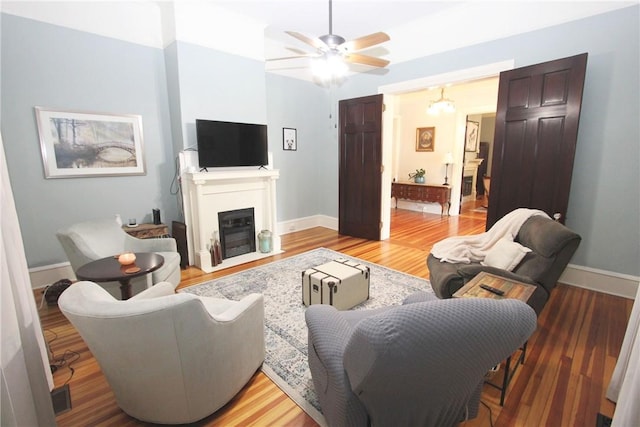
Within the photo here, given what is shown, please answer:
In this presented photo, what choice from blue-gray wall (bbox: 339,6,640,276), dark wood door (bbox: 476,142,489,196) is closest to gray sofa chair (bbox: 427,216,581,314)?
blue-gray wall (bbox: 339,6,640,276)

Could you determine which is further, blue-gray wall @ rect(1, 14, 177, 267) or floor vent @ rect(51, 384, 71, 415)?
blue-gray wall @ rect(1, 14, 177, 267)

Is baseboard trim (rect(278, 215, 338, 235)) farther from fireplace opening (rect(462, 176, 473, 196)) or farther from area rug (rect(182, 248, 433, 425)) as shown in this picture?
fireplace opening (rect(462, 176, 473, 196))

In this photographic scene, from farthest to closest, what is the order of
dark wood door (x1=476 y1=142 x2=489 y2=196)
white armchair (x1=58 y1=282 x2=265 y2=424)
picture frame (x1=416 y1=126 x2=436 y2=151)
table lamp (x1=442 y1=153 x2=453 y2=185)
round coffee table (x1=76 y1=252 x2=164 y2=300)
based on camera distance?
dark wood door (x1=476 y1=142 x2=489 y2=196) < picture frame (x1=416 y1=126 x2=436 y2=151) < table lamp (x1=442 y1=153 x2=453 y2=185) < round coffee table (x1=76 y1=252 x2=164 y2=300) < white armchair (x1=58 y1=282 x2=265 y2=424)

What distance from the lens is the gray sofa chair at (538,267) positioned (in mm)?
2021

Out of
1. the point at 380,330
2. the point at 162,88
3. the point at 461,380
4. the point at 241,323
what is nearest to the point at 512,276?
the point at 461,380

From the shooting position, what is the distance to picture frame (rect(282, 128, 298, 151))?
5004 millimetres

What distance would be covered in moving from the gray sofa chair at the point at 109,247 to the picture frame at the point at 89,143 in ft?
3.05

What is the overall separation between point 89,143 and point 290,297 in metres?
2.82

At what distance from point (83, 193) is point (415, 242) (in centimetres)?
447

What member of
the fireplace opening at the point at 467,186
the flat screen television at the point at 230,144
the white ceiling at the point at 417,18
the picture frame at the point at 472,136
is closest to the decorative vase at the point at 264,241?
the flat screen television at the point at 230,144

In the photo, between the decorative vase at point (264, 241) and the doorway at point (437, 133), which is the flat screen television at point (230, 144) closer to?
the decorative vase at point (264, 241)

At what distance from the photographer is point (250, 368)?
1788mm

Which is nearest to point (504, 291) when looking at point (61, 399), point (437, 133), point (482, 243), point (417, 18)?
point (482, 243)

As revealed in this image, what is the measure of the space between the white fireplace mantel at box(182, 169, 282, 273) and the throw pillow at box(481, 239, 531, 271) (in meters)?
2.77
